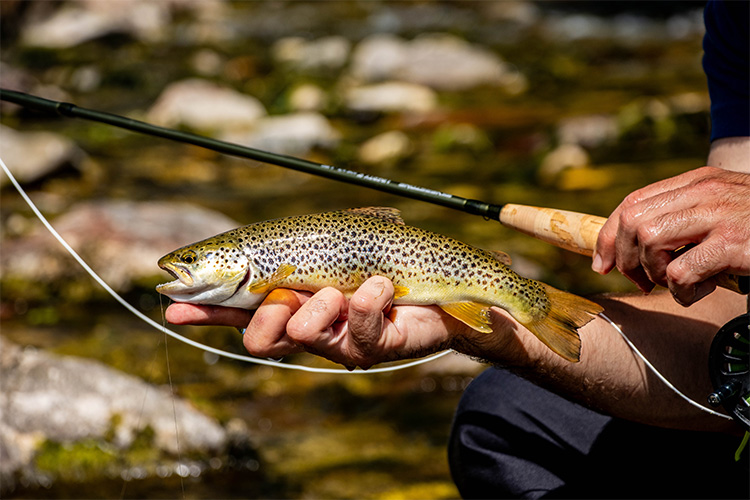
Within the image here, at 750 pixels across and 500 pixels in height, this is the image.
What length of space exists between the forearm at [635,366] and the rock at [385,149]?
8.33 meters

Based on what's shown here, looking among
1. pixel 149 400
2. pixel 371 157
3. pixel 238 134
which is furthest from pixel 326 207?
pixel 149 400

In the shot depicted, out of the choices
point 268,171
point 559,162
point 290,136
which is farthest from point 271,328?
point 290,136

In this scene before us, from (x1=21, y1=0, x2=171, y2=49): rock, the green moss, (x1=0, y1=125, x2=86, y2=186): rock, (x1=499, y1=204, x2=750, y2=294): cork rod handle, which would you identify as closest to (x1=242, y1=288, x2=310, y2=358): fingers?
(x1=499, y1=204, x2=750, y2=294): cork rod handle

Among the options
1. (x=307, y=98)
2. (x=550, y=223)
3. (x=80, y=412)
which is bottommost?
(x=80, y=412)

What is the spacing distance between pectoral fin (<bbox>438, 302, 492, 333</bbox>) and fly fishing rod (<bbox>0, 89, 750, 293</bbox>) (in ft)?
1.34

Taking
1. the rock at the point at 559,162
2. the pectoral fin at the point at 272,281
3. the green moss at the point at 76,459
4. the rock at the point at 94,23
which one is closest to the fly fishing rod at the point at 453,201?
the pectoral fin at the point at 272,281

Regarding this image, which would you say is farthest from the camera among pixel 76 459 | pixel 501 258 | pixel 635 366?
pixel 76 459

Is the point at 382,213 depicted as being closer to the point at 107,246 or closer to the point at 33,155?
the point at 107,246

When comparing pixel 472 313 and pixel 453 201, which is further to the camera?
pixel 453 201

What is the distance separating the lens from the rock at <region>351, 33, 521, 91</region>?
49.7ft

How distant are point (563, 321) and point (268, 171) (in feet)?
28.3

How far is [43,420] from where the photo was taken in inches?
177

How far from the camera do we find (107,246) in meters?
7.09

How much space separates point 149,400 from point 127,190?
19.7 ft
